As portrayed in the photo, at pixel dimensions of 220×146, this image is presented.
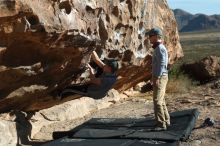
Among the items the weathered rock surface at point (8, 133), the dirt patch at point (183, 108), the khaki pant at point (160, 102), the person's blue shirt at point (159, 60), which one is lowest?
the dirt patch at point (183, 108)

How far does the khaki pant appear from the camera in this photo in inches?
337

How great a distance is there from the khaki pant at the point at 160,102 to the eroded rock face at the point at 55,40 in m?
1.26

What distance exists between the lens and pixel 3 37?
706cm

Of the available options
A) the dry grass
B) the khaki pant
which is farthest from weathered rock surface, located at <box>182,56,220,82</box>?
the khaki pant

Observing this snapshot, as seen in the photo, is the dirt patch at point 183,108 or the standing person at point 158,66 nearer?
the standing person at point 158,66

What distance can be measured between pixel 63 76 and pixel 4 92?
1.22m

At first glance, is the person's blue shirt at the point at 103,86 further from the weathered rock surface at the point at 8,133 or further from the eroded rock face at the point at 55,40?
the weathered rock surface at the point at 8,133

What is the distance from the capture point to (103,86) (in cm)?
867

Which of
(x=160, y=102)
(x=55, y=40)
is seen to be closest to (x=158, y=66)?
(x=160, y=102)

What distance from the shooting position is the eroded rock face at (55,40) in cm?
711

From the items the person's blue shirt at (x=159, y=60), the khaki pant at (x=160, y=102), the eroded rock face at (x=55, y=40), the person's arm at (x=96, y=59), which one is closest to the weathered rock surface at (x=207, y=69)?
the eroded rock face at (x=55, y=40)

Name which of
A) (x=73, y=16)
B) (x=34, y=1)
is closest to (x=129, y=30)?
(x=73, y=16)

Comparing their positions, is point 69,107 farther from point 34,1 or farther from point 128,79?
point 34,1

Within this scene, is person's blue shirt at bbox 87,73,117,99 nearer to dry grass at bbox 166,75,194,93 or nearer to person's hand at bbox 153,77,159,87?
person's hand at bbox 153,77,159,87
